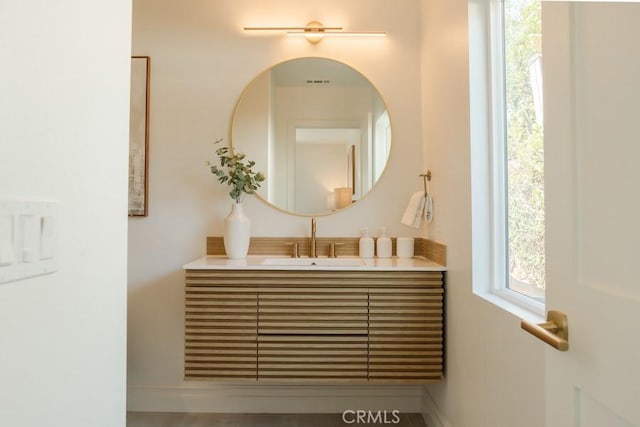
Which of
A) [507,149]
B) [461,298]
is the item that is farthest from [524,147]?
[461,298]

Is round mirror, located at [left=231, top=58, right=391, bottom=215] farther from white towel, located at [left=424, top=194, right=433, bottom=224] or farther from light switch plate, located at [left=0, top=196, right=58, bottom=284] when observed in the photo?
light switch plate, located at [left=0, top=196, right=58, bottom=284]

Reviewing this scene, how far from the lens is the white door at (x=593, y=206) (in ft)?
1.85

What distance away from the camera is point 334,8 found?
2393mm

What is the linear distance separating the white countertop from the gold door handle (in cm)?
113

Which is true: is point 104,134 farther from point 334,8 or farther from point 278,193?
point 334,8

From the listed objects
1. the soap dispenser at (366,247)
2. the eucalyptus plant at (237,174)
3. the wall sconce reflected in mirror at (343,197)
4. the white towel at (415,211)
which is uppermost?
the eucalyptus plant at (237,174)

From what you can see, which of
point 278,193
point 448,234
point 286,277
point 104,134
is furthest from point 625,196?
point 278,193

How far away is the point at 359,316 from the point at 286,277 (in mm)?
399

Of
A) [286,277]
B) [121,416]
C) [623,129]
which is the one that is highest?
[623,129]

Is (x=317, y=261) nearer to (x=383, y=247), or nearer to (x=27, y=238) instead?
(x=383, y=247)

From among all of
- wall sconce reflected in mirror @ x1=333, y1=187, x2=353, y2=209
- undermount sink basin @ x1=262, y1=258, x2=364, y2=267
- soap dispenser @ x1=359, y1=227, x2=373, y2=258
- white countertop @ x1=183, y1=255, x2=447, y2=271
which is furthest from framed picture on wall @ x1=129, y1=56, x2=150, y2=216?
soap dispenser @ x1=359, y1=227, x2=373, y2=258

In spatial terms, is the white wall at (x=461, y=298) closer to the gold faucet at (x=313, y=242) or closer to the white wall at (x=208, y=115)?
the white wall at (x=208, y=115)

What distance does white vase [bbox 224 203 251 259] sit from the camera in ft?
7.05

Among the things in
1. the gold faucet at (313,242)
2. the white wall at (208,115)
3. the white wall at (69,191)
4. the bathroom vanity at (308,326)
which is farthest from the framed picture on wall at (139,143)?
the white wall at (69,191)
